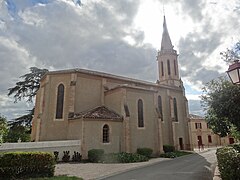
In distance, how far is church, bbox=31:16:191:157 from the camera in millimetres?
22719

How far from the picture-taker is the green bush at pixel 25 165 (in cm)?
1072

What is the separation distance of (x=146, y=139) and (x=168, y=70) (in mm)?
18336

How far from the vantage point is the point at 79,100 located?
26000mm

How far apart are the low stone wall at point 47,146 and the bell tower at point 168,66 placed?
78.0 feet

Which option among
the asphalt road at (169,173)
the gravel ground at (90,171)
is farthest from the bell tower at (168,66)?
the gravel ground at (90,171)

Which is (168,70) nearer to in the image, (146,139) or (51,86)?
(146,139)

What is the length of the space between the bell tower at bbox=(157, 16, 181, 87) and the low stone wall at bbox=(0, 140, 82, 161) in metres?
23.8

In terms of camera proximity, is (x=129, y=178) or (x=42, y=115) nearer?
(x=129, y=178)

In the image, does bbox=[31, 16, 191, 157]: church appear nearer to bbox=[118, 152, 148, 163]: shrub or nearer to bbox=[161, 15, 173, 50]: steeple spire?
bbox=[118, 152, 148, 163]: shrub

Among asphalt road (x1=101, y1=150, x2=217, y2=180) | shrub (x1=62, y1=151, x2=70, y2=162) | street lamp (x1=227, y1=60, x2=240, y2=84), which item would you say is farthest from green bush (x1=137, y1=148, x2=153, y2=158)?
street lamp (x1=227, y1=60, x2=240, y2=84)

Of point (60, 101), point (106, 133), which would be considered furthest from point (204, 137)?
point (60, 101)

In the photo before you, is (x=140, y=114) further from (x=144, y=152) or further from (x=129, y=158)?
(x=129, y=158)

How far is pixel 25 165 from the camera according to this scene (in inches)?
441

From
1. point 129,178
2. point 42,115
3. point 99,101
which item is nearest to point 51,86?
point 42,115
